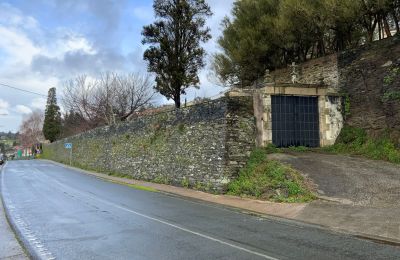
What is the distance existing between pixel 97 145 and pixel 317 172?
26.1 m

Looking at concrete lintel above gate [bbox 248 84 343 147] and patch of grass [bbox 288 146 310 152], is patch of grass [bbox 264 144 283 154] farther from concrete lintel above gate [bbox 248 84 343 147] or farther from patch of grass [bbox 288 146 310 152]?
patch of grass [bbox 288 146 310 152]

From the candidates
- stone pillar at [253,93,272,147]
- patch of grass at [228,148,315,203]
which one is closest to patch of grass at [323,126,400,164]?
stone pillar at [253,93,272,147]

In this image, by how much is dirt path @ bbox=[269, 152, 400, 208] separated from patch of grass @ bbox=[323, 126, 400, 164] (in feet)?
2.18

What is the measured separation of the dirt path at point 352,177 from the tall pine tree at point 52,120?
78.7m

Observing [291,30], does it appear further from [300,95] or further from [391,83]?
[391,83]

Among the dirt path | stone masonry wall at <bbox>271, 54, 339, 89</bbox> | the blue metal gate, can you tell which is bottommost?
the dirt path

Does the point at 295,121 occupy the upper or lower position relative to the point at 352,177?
upper

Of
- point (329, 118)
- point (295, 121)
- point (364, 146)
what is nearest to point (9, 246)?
point (295, 121)

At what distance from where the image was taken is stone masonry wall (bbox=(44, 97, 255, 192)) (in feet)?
56.9

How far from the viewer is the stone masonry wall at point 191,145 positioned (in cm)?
1733

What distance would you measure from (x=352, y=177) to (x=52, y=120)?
83.3 m

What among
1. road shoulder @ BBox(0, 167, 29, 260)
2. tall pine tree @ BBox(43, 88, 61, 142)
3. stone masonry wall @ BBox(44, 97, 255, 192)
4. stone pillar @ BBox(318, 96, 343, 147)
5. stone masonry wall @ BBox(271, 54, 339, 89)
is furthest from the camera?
tall pine tree @ BBox(43, 88, 61, 142)

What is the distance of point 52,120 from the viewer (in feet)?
291

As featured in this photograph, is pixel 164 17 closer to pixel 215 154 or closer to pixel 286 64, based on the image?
pixel 286 64
